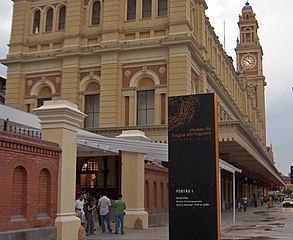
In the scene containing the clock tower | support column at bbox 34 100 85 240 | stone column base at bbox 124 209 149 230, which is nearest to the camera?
support column at bbox 34 100 85 240

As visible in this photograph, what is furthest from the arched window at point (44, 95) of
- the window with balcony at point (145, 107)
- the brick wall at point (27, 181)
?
the brick wall at point (27, 181)

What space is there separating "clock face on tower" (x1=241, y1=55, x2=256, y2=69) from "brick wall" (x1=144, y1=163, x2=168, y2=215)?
3262 inches

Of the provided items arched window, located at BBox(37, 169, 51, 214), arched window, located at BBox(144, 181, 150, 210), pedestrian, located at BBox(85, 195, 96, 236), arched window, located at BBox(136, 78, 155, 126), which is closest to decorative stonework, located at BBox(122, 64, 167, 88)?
arched window, located at BBox(136, 78, 155, 126)

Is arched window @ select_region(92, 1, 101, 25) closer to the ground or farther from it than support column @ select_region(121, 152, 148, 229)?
farther from it

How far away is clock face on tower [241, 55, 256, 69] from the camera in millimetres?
104500

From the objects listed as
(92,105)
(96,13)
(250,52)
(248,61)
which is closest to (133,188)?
(92,105)

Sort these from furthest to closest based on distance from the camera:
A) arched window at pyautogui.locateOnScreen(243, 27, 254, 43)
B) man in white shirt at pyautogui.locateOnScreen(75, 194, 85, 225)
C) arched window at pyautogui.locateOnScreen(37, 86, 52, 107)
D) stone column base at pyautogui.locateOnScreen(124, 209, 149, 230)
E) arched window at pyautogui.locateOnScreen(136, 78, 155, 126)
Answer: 1. arched window at pyautogui.locateOnScreen(243, 27, 254, 43)
2. arched window at pyautogui.locateOnScreen(37, 86, 52, 107)
3. arched window at pyautogui.locateOnScreen(136, 78, 155, 126)
4. stone column base at pyautogui.locateOnScreen(124, 209, 149, 230)
5. man in white shirt at pyautogui.locateOnScreen(75, 194, 85, 225)

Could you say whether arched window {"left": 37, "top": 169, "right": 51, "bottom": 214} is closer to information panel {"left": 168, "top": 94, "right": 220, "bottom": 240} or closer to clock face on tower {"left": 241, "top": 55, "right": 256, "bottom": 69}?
information panel {"left": 168, "top": 94, "right": 220, "bottom": 240}

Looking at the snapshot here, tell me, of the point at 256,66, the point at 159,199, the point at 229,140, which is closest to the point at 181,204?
Answer: the point at 159,199

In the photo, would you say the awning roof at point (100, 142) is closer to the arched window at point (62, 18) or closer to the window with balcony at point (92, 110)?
the window with balcony at point (92, 110)

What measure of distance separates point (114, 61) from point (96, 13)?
4787 millimetres

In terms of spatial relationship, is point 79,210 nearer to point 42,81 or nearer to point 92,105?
point 92,105

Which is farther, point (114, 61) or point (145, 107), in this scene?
point (114, 61)

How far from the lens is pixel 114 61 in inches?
1233
